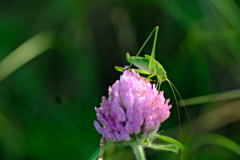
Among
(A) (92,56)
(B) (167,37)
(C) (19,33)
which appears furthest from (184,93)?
(C) (19,33)

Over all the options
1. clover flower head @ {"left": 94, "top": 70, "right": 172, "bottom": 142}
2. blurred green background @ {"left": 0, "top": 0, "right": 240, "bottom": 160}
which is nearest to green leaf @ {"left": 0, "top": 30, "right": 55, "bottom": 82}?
blurred green background @ {"left": 0, "top": 0, "right": 240, "bottom": 160}

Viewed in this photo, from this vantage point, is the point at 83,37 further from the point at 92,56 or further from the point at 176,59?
the point at 176,59

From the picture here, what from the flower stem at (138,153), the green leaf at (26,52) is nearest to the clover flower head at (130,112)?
the flower stem at (138,153)

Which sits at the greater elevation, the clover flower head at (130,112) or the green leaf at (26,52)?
→ the green leaf at (26,52)

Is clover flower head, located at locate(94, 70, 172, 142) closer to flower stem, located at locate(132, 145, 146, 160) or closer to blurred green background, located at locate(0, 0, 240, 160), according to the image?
flower stem, located at locate(132, 145, 146, 160)

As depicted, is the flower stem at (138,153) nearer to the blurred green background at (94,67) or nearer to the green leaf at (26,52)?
the blurred green background at (94,67)

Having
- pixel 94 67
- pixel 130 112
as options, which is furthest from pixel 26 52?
pixel 130 112
